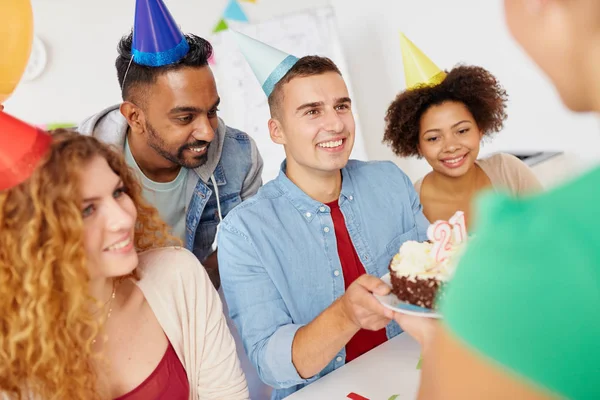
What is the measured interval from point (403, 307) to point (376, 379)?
0.26 metres

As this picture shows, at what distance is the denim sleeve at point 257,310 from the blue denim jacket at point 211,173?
658 mm

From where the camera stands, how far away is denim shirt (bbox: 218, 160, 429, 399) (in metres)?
1.55

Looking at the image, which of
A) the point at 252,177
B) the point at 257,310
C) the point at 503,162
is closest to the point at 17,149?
the point at 257,310

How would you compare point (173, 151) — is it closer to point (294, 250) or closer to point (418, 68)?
point (294, 250)

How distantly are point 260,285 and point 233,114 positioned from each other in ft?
9.65

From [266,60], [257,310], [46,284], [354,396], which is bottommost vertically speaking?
[354,396]

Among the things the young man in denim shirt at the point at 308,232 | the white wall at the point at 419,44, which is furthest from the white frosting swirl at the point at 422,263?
the white wall at the point at 419,44

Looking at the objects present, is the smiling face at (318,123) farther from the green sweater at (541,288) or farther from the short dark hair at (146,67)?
the green sweater at (541,288)

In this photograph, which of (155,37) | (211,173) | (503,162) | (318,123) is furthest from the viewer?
(503,162)

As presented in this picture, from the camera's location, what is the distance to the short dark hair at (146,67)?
2.09 meters

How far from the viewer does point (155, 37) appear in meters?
2.06

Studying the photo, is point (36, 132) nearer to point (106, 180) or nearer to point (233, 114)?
point (106, 180)

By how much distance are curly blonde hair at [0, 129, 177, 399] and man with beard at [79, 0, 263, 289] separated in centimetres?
86

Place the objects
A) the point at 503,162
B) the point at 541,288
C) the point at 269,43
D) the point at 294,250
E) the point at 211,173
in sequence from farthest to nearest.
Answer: the point at 269,43, the point at 503,162, the point at 211,173, the point at 294,250, the point at 541,288
